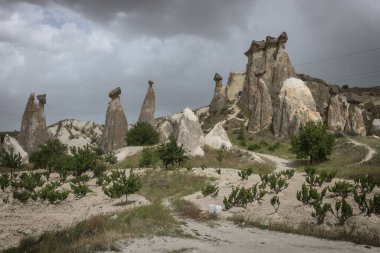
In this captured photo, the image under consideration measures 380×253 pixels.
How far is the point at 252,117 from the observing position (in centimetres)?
5428

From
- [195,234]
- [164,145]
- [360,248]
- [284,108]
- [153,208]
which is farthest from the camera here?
[284,108]

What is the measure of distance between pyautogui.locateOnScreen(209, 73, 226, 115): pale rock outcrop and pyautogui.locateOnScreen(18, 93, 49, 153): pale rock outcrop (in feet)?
88.3

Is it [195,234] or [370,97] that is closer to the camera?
[195,234]

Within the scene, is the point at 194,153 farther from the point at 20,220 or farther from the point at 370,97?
the point at 370,97

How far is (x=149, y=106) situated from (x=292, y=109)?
19929mm

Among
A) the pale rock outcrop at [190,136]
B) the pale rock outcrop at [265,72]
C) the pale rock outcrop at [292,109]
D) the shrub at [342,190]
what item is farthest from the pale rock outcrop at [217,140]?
the shrub at [342,190]

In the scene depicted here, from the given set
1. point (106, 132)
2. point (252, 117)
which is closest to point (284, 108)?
point (252, 117)

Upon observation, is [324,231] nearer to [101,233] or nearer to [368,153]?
[101,233]

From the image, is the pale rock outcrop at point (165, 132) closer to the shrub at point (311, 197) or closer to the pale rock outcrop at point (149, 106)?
the pale rock outcrop at point (149, 106)

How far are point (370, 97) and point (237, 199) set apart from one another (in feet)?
263

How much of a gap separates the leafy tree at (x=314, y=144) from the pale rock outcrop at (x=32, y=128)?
1210 inches

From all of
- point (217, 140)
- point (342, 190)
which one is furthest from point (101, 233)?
point (217, 140)

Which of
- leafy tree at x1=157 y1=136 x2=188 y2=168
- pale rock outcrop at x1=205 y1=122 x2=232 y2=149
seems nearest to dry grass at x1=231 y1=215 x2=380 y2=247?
leafy tree at x1=157 y1=136 x2=188 y2=168

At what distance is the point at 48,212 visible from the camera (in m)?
17.1
